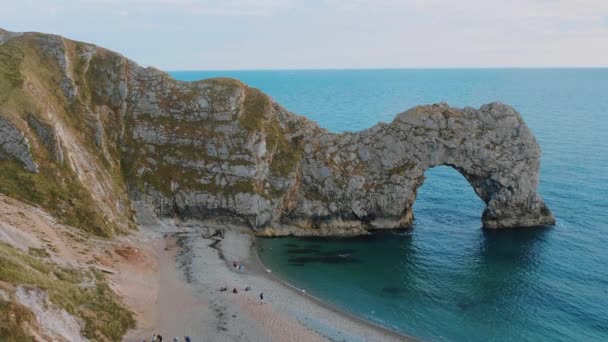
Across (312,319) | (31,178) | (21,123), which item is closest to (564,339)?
(312,319)

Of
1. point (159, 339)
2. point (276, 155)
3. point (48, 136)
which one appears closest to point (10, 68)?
point (48, 136)

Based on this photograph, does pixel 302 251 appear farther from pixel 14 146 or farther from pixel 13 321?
pixel 13 321

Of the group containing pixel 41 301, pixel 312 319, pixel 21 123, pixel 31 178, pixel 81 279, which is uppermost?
pixel 21 123

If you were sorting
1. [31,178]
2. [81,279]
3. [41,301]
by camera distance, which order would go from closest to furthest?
[41,301] < [81,279] < [31,178]

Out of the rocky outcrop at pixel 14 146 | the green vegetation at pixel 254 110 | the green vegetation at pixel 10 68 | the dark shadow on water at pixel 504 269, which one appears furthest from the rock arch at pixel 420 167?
the green vegetation at pixel 10 68

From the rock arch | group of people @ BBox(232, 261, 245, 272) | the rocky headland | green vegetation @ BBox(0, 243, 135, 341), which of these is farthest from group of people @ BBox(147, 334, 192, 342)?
the rock arch

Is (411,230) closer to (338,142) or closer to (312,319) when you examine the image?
(338,142)

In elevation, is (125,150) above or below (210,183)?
above
